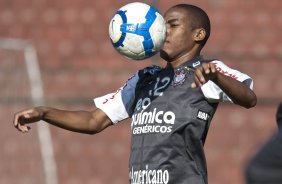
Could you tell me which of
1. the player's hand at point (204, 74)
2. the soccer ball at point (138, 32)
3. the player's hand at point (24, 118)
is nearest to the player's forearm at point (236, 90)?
the player's hand at point (204, 74)

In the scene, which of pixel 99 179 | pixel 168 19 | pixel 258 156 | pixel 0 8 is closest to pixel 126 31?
pixel 168 19

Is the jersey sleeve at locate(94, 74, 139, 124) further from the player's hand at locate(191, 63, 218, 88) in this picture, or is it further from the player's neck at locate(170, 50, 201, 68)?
the player's hand at locate(191, 63, 218, 88)

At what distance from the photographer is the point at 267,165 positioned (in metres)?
3.24

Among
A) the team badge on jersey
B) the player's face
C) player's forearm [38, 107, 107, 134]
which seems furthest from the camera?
player's forearm [38, 107, 107, 134]

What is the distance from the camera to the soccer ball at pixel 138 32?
498 cm

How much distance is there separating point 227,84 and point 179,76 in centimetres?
56

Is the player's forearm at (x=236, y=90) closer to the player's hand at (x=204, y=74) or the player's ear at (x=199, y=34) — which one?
the player's hand at (x=204, y=74)

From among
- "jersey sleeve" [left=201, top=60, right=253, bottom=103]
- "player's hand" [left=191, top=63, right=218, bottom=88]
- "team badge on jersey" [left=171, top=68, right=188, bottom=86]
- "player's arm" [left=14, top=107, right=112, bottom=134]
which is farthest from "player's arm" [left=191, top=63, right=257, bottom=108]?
"player's arm" [left=14, top=107, right=112, bottom=134]

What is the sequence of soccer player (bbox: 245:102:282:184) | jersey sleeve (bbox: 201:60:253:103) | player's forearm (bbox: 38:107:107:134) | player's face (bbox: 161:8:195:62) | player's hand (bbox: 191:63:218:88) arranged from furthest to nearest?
player's forearm (bbox: 38:107:107:134) < player's face (bbox: 161:8:195:62) < jersey sleeve (bbox: 201:60:253:103) < player's hand (bbox: 191:63:218:88) < soccer player (bbox: 245:102:282:184)

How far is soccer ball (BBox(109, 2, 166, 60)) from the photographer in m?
4.98

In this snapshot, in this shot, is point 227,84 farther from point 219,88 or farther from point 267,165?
point 267,165

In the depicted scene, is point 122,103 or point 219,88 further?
point 122,103

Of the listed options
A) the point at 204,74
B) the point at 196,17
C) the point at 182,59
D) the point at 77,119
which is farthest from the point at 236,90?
the point at 77,119

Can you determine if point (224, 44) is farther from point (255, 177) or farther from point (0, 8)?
point (255, 177)
